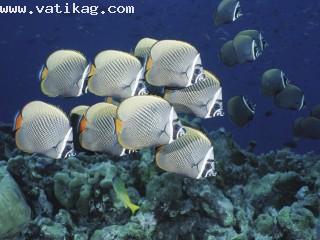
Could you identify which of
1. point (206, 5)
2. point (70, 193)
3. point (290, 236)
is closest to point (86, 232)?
point (70, 193)

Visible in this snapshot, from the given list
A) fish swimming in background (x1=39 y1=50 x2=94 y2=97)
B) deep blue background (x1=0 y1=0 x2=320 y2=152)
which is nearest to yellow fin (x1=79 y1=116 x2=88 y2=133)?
fish swimming in background (x1=39 y1=50 x2=94 y2=97)

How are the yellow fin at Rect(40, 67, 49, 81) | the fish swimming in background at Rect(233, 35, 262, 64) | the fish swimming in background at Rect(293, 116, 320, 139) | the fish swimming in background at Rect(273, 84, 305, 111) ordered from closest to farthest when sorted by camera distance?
the yellow fin at Rect(40, 67, 49, 81) < the fish swimming in background at Rect(233, 35, 262, 64) < the fish swimming in background at Rect(273, 84, 305, 111) < the fish swimming in background at Rect(293, 116, 320, 139)

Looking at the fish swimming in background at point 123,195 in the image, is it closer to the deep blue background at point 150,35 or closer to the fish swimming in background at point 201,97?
the fish swimming in background at point 201,97

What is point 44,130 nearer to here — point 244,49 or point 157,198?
point 157,198

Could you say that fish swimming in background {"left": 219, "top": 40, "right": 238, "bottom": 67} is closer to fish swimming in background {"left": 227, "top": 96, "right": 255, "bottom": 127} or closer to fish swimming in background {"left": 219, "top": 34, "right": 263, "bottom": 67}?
fish swimming in background {"left": 219, "top": 34, "right": 263, "bottom": 67}

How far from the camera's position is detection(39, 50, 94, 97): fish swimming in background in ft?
10.5

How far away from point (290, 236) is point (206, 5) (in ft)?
73.7

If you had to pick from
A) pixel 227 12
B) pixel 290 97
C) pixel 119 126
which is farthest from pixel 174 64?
pixel 290 97

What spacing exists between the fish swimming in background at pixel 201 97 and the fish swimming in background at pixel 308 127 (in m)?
4.41

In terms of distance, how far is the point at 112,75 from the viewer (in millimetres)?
2992

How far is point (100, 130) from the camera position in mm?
2945

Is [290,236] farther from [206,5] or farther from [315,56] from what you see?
[315,56]

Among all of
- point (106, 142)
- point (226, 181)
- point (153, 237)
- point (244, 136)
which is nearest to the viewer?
point (106, 142)

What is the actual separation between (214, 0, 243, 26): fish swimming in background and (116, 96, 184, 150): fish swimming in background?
3972mm
